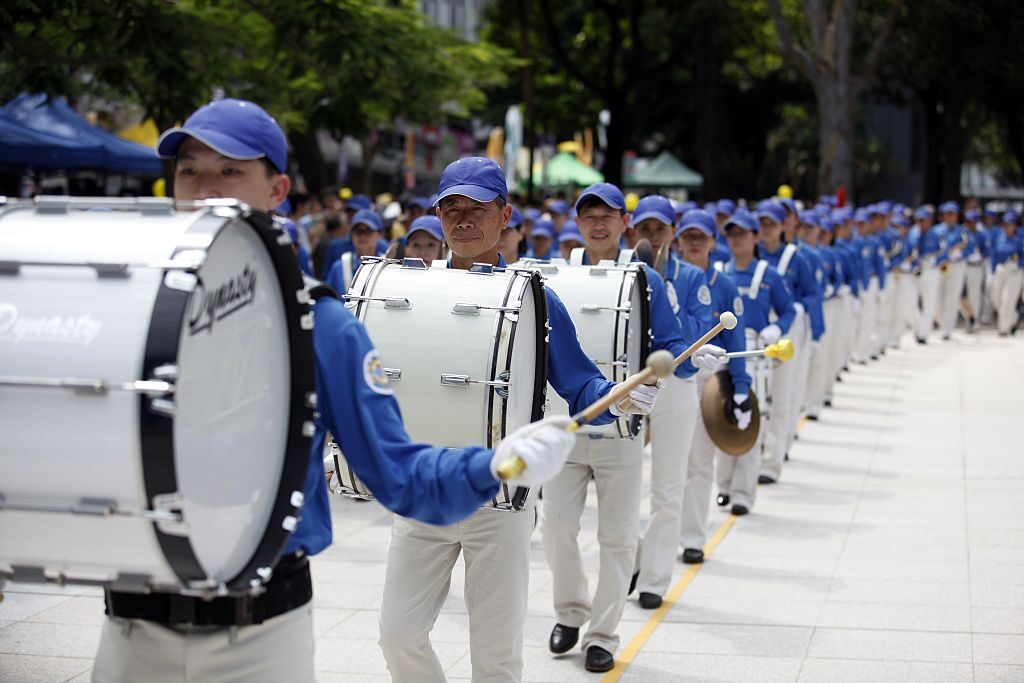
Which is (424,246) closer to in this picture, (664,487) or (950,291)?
Result: (664,487)

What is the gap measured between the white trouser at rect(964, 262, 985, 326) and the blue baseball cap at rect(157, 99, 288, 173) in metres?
24.1

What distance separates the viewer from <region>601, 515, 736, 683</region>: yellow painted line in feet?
22.7

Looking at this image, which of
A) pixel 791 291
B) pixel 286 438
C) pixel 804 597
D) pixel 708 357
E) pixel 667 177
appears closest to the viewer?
pixel 286 438

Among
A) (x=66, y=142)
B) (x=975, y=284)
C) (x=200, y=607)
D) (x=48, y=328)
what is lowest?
(x=975, y=284)

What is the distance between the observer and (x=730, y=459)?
11.1 meters

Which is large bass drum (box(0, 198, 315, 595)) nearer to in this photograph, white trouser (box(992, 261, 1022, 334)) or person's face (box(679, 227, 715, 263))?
person's face (box(679, 227, 715, 263))

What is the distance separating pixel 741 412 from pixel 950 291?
1722cm

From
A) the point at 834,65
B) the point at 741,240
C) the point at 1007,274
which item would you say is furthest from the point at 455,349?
the point at 834,65

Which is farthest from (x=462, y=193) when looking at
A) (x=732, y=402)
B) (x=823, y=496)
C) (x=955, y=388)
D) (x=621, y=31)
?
(x=621, y=31)

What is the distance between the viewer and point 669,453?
8.17 meters

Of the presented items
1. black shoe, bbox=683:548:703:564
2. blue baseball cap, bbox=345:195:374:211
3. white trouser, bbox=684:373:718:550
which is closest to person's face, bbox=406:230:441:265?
white trouser, bbox=684:373:718:550

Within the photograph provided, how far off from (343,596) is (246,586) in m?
5.21

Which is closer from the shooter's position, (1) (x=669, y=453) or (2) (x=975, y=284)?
(1) (x=669, y=453)

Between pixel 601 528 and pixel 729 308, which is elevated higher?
pixel 729 308
